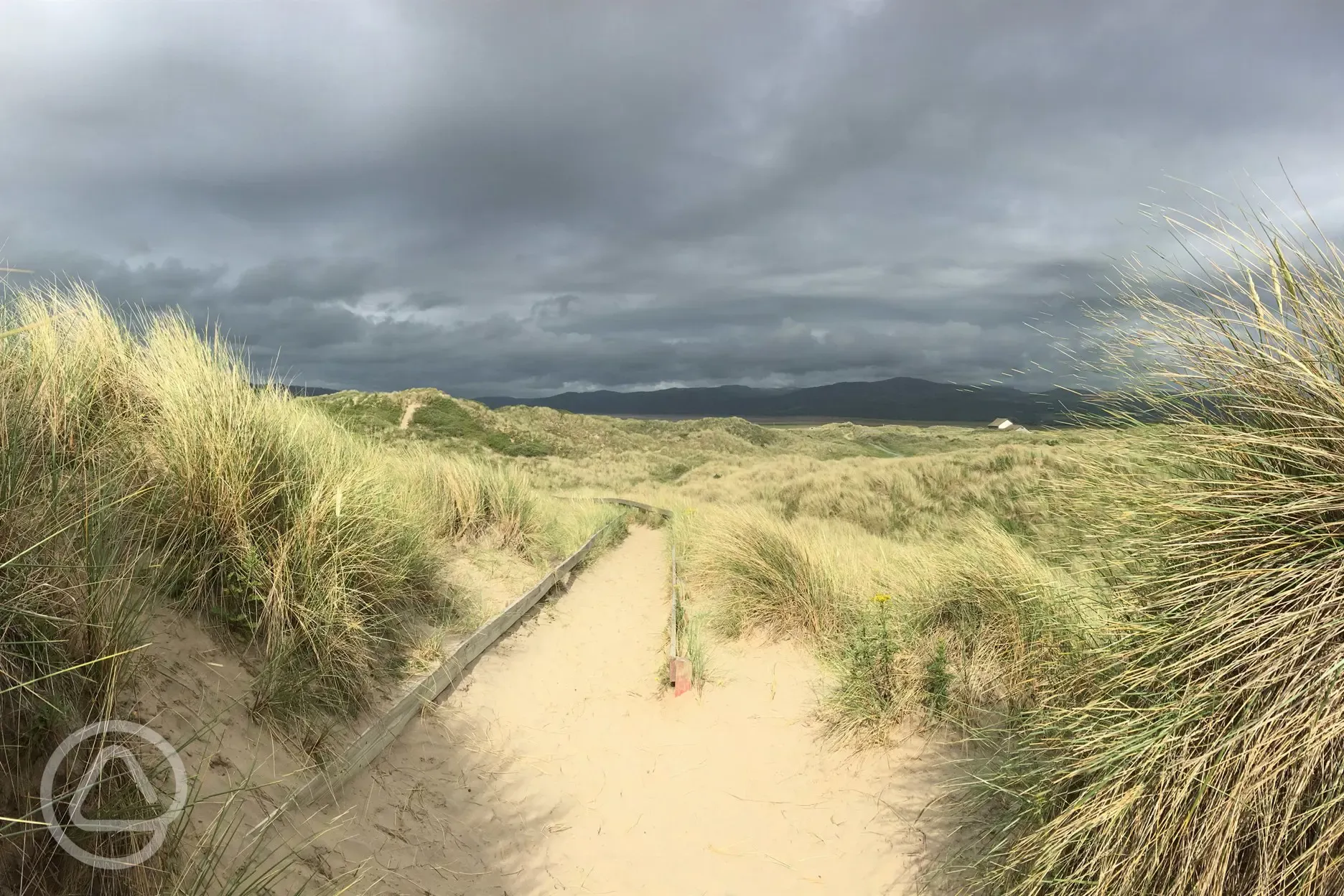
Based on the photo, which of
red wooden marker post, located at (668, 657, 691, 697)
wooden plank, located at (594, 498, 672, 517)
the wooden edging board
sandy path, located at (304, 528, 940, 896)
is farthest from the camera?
wooden plank, located at (594, 498, 672, 517)

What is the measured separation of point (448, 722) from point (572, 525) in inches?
326

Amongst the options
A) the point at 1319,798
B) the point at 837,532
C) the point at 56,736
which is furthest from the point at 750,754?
the point at 837,532

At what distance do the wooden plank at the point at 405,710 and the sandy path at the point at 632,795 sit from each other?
117 mm

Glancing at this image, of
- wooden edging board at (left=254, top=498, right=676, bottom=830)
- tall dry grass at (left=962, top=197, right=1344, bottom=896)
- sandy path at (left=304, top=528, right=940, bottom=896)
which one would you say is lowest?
sandy path at (left=304, top=528, right=940, bottom=896)

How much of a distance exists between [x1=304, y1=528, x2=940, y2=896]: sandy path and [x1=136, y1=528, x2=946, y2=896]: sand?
0.01 metres

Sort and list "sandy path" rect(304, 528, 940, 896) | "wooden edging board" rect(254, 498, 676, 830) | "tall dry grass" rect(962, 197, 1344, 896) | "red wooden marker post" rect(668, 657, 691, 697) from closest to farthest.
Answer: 1. "tall dry grass" rect(962, 197, 1344, 896)
2. "wooden edging board" rect(254, 498, 676, 830)
3. "sandy path" rect(304, 528, 940, 896)
4. "red wooden marker post" rect(668, 657, 691, 697)

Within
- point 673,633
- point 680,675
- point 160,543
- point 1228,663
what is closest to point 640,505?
point 673,633

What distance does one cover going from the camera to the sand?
3818 millimetres

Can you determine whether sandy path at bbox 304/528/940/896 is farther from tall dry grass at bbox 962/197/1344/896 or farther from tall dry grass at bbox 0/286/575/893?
tall dry grass at bbox 962/197/1344/896

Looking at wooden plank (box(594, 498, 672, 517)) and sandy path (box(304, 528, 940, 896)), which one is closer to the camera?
sandy path (box(304, 528, 940, 896))

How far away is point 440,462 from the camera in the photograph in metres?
11.5

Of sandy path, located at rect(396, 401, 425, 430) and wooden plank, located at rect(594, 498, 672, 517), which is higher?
sandy path, located at rect(396, 401, 425, 430)

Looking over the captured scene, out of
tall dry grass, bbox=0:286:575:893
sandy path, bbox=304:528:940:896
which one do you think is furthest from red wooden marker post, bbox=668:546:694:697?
tall dry grass, bbox=0:286:575:893

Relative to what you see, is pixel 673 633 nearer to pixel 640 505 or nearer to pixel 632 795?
pixel 632 795
